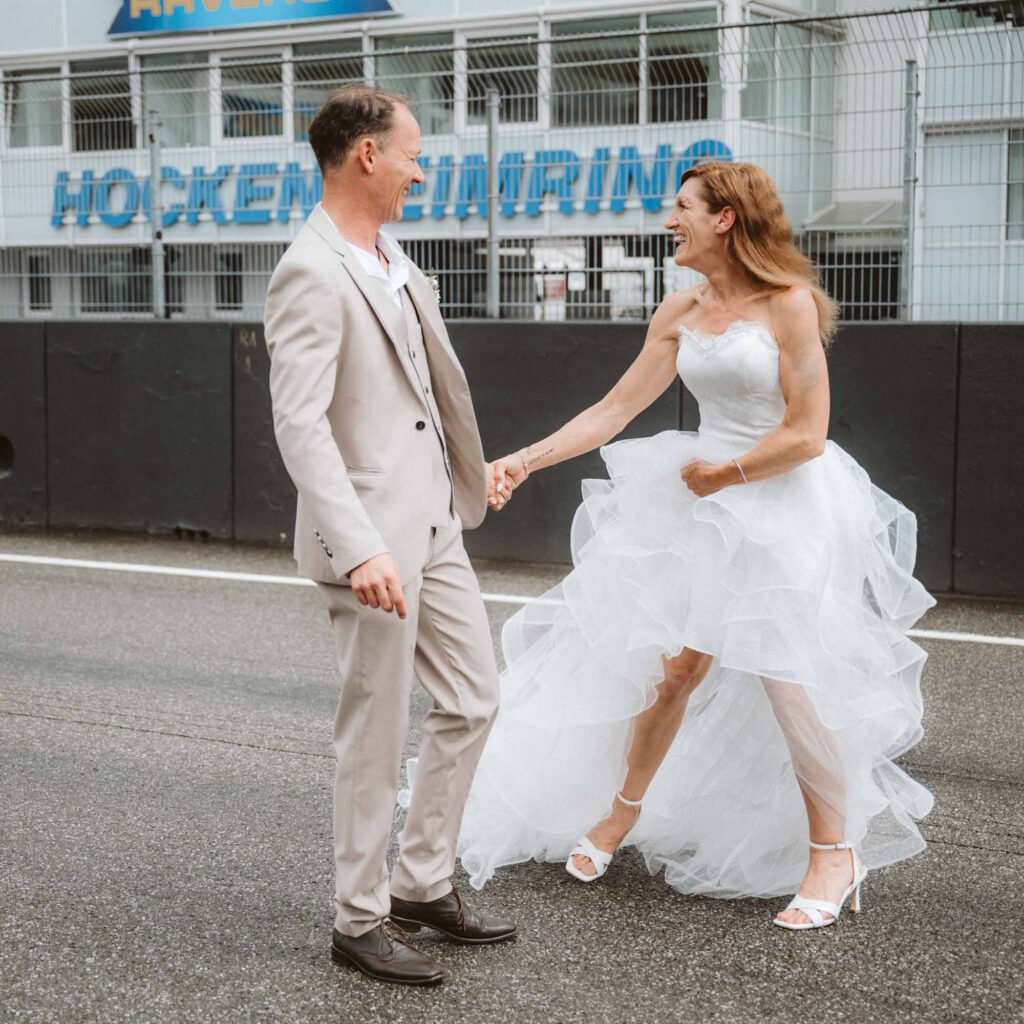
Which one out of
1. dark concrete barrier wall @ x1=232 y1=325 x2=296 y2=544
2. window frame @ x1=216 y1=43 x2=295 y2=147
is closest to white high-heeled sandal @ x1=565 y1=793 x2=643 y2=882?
dark concrete barrier wall @ x1=232 y1=325 x2=296 y2=544

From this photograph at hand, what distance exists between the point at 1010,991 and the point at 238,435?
25.2ft

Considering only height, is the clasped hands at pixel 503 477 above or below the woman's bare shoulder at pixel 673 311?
below

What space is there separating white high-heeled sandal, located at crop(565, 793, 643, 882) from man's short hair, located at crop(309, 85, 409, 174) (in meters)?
2.02

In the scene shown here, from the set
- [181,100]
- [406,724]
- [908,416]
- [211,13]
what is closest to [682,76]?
[908,416]

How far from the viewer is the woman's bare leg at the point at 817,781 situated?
13.2 ft

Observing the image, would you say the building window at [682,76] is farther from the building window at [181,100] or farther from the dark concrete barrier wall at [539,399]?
the building window at [181,100]

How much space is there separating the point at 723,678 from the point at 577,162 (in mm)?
6157

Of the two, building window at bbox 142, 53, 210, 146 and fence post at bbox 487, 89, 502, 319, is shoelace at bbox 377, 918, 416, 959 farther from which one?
building window at bbox 142, 53, 210, 146

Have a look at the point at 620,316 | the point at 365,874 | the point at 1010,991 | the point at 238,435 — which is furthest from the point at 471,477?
the point at 238,435

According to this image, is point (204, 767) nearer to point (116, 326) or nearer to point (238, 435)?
point (238, 435)

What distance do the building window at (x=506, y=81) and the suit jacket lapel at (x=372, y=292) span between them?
6969 millimetres

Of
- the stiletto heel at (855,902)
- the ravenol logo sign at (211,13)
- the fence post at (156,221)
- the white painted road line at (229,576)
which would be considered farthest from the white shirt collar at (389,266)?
the ravenol logo sign at (211,13)

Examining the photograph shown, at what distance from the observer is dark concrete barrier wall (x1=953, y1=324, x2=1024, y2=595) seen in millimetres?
8391

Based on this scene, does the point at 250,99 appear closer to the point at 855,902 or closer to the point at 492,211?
the point at 492,211
